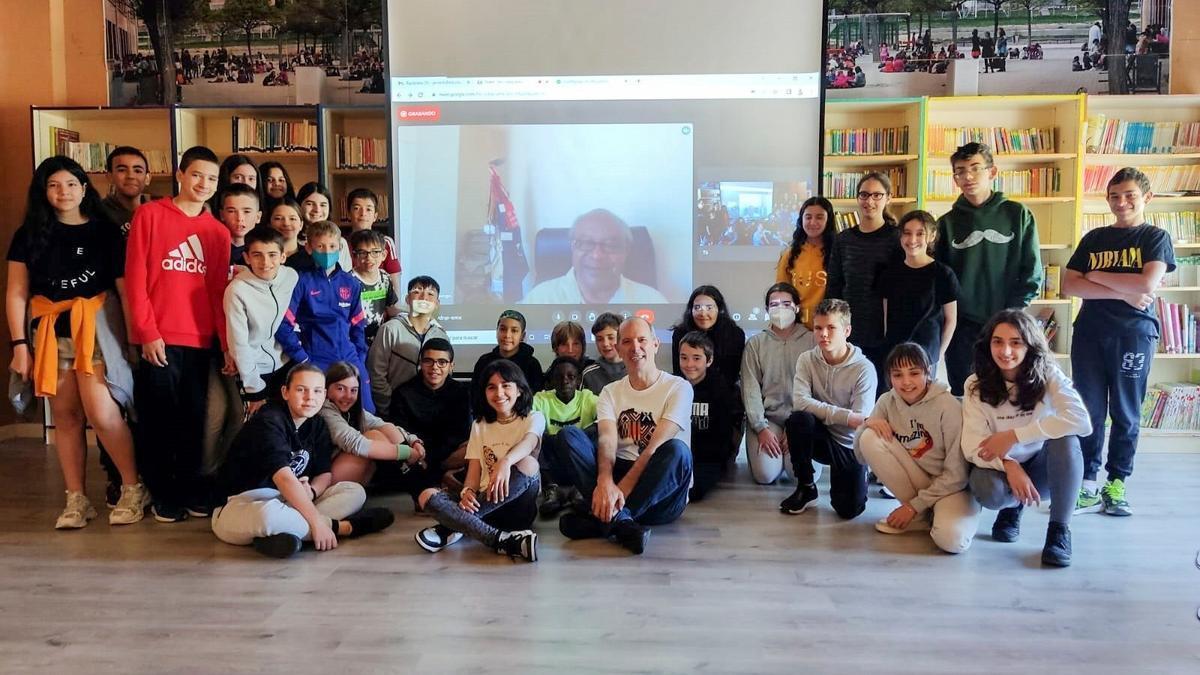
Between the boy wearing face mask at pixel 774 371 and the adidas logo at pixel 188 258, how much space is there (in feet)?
7.66

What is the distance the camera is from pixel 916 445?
304 cm

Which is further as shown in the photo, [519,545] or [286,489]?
[286,489]

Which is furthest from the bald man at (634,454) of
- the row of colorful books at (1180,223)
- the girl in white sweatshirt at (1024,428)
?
the row of colorful books at (1180,223)

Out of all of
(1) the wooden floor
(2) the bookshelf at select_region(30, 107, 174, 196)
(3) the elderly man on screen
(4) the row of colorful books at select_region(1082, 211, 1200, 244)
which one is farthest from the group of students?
(4) the row of colorful books at select_region(1082, 211, 1200, 244)

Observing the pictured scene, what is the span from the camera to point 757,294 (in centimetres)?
449

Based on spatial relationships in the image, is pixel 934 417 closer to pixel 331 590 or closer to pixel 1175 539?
pixel 1175 539

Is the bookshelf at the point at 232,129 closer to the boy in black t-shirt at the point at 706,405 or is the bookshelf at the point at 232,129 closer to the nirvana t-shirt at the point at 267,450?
the nirvana t-shirt at the point at 267,450

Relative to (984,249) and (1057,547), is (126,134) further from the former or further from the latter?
(1057,547)

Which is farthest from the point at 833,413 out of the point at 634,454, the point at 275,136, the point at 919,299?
the point at 275,136

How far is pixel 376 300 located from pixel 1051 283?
400cm

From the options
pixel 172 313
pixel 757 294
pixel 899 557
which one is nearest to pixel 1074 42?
pixel 757 294

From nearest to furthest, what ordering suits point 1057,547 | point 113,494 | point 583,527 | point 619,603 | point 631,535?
point 619,603
point 1057,547
point 631,535
point 583,527
point 113,494

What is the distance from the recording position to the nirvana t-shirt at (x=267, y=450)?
286 centimetres

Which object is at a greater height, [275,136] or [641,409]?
[275,136]
